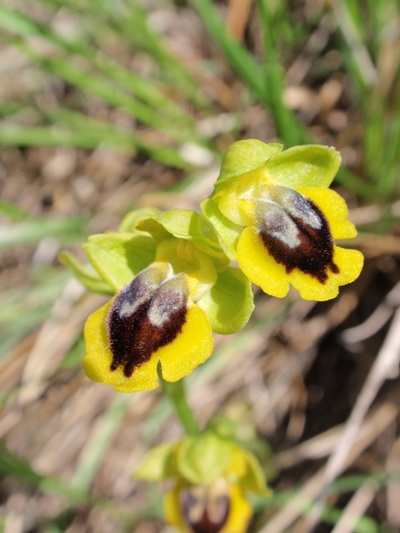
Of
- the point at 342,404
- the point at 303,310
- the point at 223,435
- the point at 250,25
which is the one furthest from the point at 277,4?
the point at 223,435

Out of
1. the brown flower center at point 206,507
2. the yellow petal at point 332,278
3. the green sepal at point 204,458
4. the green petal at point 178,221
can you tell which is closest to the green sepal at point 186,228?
the green petal at point 178,221

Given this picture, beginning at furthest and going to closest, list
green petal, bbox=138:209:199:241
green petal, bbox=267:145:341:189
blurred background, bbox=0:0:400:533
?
blurred background, bbox=0:0:400:533 → green petal, bbox=267:145:341:189 → green petal, bbox=138:209:199:241

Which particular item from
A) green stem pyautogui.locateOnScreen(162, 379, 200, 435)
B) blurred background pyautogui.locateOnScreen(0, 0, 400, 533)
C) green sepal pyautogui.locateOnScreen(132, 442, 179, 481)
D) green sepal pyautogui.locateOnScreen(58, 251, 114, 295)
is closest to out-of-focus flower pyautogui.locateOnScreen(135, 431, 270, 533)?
green sepal pyautogui.locateOnScreen(132, 442, 179, 481)

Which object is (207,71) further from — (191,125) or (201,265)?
(201,265)

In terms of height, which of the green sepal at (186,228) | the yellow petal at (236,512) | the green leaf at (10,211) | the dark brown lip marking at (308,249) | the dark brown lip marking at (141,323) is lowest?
the yellow petal at (236,512)

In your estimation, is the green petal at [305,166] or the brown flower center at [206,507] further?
the brown flower center at [206,507]

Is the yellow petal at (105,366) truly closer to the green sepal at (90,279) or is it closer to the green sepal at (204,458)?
the green sepal at (90,279)

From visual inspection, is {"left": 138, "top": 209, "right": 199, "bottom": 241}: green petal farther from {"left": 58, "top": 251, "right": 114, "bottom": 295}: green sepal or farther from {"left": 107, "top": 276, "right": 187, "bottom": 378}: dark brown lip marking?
{"left": 58, "top": 251, "right": 114, "bottom": 295}: green sepal

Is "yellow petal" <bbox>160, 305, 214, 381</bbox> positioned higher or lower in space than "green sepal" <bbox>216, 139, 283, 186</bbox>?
lower
